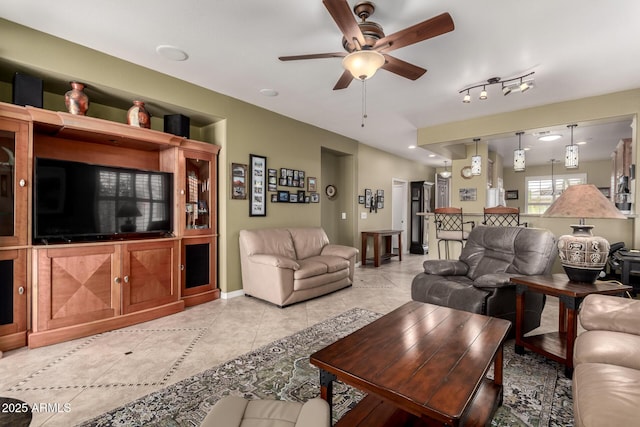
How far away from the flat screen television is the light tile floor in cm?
99

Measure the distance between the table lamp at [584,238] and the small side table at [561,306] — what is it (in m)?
0.11

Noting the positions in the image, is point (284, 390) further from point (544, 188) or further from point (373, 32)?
point (544, 188)

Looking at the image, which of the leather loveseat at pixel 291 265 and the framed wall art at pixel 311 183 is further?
the framed wall art at pixel 311 183

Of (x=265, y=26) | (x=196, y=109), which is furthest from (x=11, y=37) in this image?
(x=265, y=26)

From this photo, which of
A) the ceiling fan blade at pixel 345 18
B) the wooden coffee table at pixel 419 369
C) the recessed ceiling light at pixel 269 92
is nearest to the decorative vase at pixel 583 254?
the wooden coffee table at pixel 419 369

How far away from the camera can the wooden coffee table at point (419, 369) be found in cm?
110

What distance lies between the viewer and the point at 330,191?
6.32 meters

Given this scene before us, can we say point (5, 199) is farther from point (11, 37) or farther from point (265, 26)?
point (265, 26)

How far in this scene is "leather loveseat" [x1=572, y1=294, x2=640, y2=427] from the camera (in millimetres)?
1007

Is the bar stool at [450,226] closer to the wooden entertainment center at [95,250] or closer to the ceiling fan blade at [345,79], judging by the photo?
the ceiling fan blade at [345,79]

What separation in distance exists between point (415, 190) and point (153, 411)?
772 cm

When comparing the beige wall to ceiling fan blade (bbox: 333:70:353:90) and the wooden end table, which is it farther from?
ceiling fan blade (bbox: 333:70:353:90)

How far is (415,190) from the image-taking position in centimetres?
822

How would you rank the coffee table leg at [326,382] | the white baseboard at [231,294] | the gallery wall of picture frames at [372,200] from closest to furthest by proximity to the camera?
the coffee table leg at [326,382]
the white baseboard at [231,294]
the gallery wall of picture frames at [372,200]
